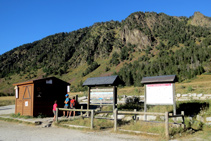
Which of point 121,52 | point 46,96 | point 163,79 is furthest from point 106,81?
point 121,52

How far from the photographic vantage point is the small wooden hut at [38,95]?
16.3 metres

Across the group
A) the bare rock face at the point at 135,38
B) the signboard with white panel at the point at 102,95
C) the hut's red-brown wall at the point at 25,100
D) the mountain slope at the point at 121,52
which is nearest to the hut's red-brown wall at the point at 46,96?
the hut's red-brown wall at the point at 25,100

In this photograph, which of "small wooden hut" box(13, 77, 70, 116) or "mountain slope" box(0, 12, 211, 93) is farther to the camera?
"mountain slope" box(0, 12, 211, 93)

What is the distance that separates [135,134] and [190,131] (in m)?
2.61

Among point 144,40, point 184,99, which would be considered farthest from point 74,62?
point 184,99

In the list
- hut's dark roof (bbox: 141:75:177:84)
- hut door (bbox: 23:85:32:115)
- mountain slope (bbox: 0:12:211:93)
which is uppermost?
mountain slope (bbox: 0:12:211:93)

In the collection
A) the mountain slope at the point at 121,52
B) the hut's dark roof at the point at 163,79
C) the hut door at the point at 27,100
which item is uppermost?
the mountain slope at the point at 121,52

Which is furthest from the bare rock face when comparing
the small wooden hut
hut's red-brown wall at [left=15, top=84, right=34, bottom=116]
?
hut's red-brown wall at [left=15, top=84, right=34, bottom=116]

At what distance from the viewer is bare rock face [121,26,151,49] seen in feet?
308

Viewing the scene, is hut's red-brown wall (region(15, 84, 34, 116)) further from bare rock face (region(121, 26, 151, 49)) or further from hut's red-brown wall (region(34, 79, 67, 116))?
bare rock face (region(121, 26, 151, 49))

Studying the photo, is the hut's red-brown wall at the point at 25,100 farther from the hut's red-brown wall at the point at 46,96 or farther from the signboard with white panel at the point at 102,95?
the signboard with white panel at the point at 102,95

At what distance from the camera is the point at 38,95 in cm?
1662

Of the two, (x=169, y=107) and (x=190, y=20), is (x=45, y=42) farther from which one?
(x=169, y=107)

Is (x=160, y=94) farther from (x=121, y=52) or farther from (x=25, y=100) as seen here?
(x=121, y=52)
